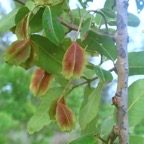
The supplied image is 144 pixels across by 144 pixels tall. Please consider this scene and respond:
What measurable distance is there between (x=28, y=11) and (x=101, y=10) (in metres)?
0.12

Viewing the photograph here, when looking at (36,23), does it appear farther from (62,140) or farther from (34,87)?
(62,140)

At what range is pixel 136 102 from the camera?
65cm

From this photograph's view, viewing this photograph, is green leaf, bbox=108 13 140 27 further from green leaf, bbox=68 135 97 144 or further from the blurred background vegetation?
the blurred background vegetation

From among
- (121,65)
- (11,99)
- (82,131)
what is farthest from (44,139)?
(121,65)

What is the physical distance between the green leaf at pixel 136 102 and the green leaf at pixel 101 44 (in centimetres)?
6

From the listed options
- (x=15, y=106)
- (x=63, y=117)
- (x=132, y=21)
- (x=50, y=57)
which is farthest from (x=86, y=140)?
(x=15, y=106)

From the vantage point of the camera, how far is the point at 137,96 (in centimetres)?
66

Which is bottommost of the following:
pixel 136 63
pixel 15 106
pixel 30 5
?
pixel 15 106

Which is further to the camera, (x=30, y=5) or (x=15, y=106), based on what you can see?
(x=15, y=106)

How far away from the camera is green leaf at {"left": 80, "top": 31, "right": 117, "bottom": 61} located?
63 centimetres

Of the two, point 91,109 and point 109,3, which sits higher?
point 109,3

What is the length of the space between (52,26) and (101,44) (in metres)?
0.09

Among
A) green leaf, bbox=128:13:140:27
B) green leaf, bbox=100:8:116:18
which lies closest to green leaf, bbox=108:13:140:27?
green leaf, bbox=128:13:140:27

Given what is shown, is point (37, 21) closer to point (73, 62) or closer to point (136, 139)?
point (73, 62)
